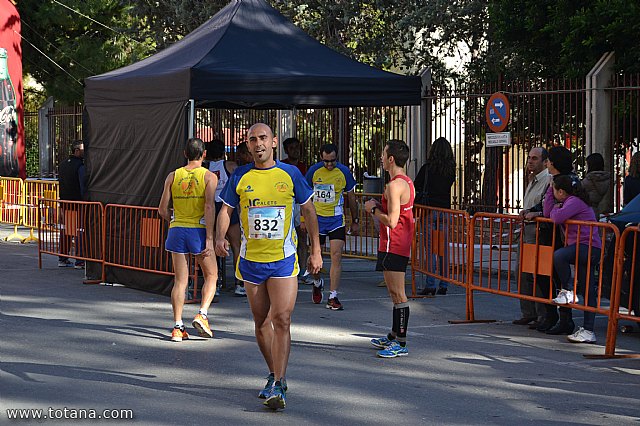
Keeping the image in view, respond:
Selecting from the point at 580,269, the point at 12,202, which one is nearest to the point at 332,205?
the point at 580,269

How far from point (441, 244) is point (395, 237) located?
3.17m

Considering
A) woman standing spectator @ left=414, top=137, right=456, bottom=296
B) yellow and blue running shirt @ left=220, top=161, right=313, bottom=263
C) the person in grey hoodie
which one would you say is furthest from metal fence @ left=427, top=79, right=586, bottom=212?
yellow and blue running shirt @ left=220, top=161, right=313, bottom=263

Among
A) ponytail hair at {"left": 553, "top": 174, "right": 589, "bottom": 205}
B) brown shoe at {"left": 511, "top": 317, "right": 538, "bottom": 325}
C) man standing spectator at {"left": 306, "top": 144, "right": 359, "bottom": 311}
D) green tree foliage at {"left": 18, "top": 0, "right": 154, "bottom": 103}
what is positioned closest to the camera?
ponytail hair at {"left": 553, "top": 174, "right": 589, "bottom": 205}

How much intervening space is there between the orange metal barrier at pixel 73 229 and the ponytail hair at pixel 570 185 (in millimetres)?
6591

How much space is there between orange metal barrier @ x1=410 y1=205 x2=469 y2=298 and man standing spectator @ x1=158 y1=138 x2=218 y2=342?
2.92m

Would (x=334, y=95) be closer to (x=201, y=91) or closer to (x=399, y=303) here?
(x=201, y=91)

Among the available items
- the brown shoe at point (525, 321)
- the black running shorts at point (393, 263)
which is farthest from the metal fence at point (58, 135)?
the black running shorts at point (393, 263)

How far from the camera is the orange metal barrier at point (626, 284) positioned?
9.57 metres

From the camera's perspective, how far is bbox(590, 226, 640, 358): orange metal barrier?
957 cm

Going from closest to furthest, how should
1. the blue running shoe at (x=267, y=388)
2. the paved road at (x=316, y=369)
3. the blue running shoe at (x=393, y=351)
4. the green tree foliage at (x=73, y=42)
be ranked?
the paved road at (x=316, y=369) → the blue running shoe at (x=267, y=388) → the blue running shoe at (x=393, y=351) → the green tree foliage at (x=73, y=42)

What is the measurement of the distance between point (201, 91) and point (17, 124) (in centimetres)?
1683

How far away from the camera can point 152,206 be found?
13664 mm

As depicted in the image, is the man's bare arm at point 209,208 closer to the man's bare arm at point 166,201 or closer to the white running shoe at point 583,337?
the man's bare arm at point 166,201

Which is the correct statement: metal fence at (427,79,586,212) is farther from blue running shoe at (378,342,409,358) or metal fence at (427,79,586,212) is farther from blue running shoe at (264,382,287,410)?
blue running shoe at (264,382,287,410)
